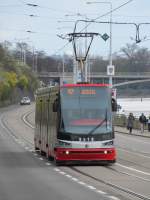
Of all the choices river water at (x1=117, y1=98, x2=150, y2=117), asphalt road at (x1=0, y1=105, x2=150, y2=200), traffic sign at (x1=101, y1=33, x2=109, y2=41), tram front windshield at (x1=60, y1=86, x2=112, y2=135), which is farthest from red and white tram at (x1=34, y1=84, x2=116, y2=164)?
river water at (x1=117, y1=98, x2=150, y2=117)

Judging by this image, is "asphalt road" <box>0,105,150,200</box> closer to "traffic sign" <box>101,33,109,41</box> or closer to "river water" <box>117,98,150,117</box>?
"traffic sign" <box>101,33,109,41</box>

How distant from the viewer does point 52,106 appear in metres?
29.0

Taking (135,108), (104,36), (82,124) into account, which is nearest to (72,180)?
(82,124)

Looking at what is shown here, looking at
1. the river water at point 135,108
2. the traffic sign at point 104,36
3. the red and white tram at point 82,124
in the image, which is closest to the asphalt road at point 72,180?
the red and white tram at point 82,124

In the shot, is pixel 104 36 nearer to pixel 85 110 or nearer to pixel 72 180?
pixel 85 110

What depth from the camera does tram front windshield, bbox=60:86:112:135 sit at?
2725 centimetres

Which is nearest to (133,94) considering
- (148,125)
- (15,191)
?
(148,125)

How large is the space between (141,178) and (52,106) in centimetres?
722

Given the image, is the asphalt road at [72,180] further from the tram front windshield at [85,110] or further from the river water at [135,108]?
the river water at [135,108]

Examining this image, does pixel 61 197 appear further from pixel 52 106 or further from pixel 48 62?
pixel 48 62

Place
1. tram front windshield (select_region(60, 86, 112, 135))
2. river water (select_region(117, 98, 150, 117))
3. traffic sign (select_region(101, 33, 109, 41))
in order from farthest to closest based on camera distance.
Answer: river water (select_region(117, 98, 150, 117)) < traffic sign (select_region(101, 33, 109, 41)) < tram front windshield (select_region(60, 86, 112, 135))

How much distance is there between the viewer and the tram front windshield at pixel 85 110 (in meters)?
27.2

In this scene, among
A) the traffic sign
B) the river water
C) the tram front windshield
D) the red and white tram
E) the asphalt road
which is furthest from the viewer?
the river water

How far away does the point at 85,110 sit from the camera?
27609 millimetres
